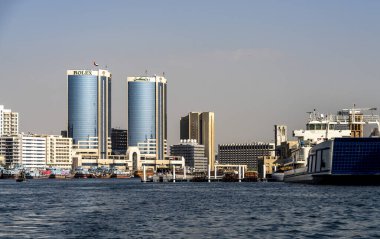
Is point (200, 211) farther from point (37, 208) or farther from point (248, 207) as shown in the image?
point (37, 208)

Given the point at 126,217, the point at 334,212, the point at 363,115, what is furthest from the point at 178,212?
the point at 363,115

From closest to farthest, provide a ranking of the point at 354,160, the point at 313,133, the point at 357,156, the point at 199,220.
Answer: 1. the point at 199,220
2. the point at 357,156
3. the point at 354,160
4. the point at 313,133

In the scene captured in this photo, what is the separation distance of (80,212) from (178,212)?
8.52 metres

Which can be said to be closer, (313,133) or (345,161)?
(345,161)

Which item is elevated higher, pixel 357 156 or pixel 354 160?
pixel 357 156

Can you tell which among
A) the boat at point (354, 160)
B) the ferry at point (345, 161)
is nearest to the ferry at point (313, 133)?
the ferry at point (345, 161)

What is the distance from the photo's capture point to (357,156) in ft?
416

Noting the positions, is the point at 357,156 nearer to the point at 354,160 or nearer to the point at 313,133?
the point at 354,160

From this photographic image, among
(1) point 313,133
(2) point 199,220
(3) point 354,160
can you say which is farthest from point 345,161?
(2) point 199,220

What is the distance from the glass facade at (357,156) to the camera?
4973 inches

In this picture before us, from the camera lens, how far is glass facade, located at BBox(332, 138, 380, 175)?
12631 cm

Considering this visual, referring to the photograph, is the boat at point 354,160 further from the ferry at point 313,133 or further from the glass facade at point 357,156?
the ferry at point 313,133

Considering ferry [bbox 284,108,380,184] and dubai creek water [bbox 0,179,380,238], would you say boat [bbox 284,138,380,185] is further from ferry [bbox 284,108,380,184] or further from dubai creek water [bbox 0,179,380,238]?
dubai creek water [bbox 0,179,380,238]

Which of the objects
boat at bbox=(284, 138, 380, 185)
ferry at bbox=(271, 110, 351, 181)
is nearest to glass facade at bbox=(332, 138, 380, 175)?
boat at bbox=(284, 138, 380, 185)
